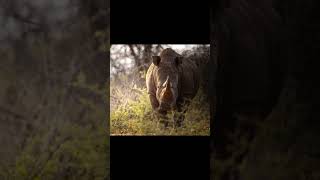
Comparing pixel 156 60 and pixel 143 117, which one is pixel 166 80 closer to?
pixel 156 60

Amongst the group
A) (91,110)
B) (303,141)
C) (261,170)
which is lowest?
(261,170)

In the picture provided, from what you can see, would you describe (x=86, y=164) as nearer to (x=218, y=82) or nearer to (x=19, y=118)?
(x=19, y=118)

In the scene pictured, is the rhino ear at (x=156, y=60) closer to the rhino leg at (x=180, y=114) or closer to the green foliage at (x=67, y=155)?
the rhino leg at (x=180, y=114)

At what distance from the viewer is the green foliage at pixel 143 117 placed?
346 centimetres

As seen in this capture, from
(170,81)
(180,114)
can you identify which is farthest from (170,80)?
(180,114)

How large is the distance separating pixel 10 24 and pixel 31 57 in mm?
280

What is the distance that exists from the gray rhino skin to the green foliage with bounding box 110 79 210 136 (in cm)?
6

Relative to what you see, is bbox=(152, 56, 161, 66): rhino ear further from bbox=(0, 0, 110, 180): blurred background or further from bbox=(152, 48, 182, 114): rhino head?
bbox=(0, 0, 110, 180): blurred background

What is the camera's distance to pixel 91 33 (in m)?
3.11

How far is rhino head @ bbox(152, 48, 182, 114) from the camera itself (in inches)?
138

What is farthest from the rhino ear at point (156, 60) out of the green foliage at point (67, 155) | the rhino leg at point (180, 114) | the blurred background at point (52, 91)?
the green foliage at point (67, 155)

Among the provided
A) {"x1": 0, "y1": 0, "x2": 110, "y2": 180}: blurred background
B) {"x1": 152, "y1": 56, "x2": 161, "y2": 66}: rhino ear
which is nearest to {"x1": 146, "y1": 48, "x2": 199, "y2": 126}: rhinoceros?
{"x1": 152, "y1": 56, "x2": 161, "y2": 66}: rhino ear

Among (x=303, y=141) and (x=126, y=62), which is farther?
(x=126, y=62)

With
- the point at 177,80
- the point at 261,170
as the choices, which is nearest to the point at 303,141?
the point at 261,170
